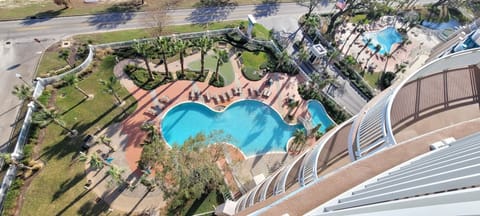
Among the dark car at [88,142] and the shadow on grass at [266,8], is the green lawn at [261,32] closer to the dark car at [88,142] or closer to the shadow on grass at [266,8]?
the shadow on grass at [266,8]

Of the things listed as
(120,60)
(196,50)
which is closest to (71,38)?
(120,60)

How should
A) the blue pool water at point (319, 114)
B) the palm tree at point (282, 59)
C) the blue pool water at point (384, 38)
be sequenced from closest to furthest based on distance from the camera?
1. the blue pool water at point (319, 114)
2. the palm tree at point (282, 59)
3. the blue pool water at point (384, 38)

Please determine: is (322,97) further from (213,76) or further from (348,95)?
(213,76)

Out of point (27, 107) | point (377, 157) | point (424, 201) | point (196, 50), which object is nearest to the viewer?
point (424, 201)

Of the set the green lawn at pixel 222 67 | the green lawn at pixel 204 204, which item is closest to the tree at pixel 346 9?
the green lawn at pixel 222 67

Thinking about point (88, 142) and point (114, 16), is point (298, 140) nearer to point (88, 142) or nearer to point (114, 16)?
point (88, 142)

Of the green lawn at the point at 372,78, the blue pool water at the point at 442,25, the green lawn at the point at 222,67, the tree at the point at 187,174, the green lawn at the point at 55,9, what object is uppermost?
the green lawn at the point at 55,9

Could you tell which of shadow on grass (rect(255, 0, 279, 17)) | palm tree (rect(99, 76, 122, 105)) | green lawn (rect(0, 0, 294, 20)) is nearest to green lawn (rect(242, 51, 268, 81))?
shadow on grass (rect(255, 0, 279, 17))
